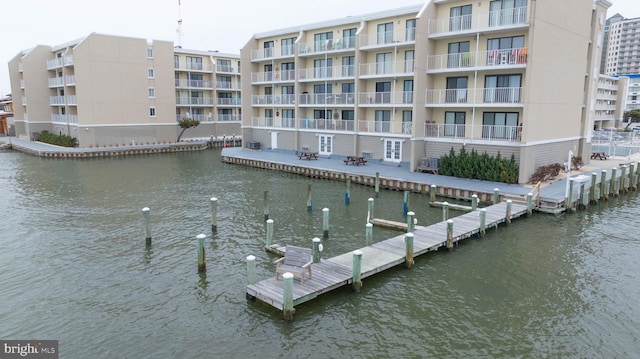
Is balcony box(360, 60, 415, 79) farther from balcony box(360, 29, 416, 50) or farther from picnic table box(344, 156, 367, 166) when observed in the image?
picnic table box(344, 156, 367, 166)

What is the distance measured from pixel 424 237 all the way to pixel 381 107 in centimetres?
2141

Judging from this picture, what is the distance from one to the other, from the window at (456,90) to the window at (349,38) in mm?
10618

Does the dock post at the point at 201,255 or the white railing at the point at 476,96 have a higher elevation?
the white railing at the point at 476,96

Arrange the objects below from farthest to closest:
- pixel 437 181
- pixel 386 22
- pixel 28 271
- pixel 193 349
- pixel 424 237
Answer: pixel 386 22, pixel 437 181, pixel 424 237, pixel 28 271, pixel 193 349

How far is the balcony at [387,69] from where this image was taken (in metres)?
37.0

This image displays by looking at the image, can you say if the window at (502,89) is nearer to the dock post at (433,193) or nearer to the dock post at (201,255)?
the dock post at (433,193)

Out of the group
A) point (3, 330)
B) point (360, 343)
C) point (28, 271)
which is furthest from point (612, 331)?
point (28, 271)

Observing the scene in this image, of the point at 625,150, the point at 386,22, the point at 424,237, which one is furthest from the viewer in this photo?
the point at 625,150

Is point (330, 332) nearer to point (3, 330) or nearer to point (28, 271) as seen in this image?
point (3, 330)

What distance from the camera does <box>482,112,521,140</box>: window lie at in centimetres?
3067

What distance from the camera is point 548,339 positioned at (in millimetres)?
12508

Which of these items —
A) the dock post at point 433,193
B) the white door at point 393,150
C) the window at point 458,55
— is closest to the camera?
the dock post at point 433,193

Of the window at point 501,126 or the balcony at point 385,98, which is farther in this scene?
the balcony at point 385,98

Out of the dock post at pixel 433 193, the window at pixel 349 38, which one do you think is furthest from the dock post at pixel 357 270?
the window at pixel 349 38
